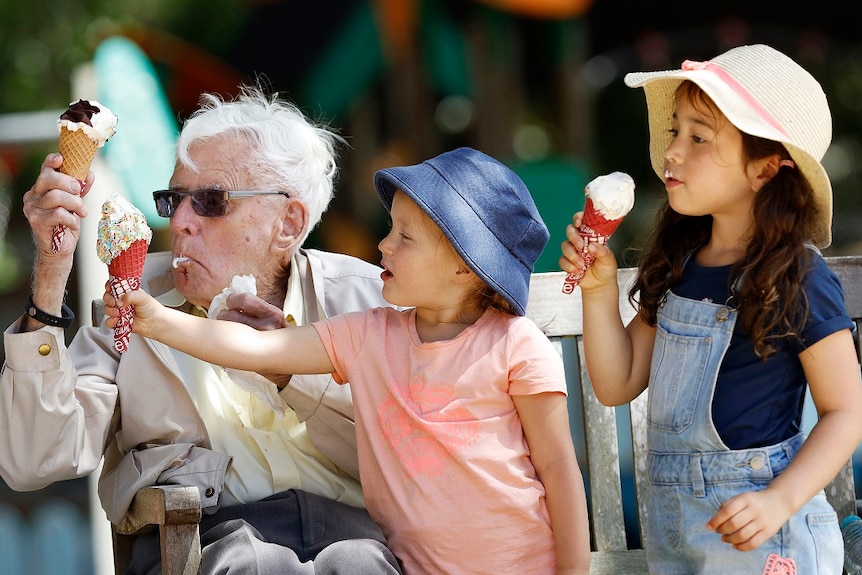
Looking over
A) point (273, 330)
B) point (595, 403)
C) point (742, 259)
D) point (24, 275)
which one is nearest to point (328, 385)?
point (273, 330)

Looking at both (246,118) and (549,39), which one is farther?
(549,39)

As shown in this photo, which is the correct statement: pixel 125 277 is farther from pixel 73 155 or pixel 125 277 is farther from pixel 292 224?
pixel 292 224

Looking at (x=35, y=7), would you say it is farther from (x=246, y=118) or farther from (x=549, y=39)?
(x=246, y=118)

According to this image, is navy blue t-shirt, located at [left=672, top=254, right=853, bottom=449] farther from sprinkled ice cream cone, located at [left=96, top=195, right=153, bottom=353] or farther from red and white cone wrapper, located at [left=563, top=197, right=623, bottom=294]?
sprinkled ice cream cone, located at [left=96, top=195, right=153, bottom=353]

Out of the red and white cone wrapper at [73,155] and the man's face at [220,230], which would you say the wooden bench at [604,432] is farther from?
the red and white cone wrapper at [73,155]

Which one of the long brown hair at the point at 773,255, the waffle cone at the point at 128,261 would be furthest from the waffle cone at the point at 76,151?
the long brown hair at the point at 773,255

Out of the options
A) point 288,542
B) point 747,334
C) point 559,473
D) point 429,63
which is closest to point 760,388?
point 747,334

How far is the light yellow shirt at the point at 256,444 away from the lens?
9.48 feet

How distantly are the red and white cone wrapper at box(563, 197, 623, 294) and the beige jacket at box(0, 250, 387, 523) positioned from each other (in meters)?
0.73

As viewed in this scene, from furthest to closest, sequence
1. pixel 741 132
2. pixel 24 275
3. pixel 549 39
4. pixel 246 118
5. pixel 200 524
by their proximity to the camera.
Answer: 1. pixel 24 275
2. pixel 549 39
3. pixel 246 118
4. pixel 200 524
5. pixel 741 132

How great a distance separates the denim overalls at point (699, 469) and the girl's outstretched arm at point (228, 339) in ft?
2.69

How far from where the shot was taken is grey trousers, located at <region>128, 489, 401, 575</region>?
8.43 feet

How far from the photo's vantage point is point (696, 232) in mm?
2807

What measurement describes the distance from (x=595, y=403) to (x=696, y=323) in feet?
2.31
